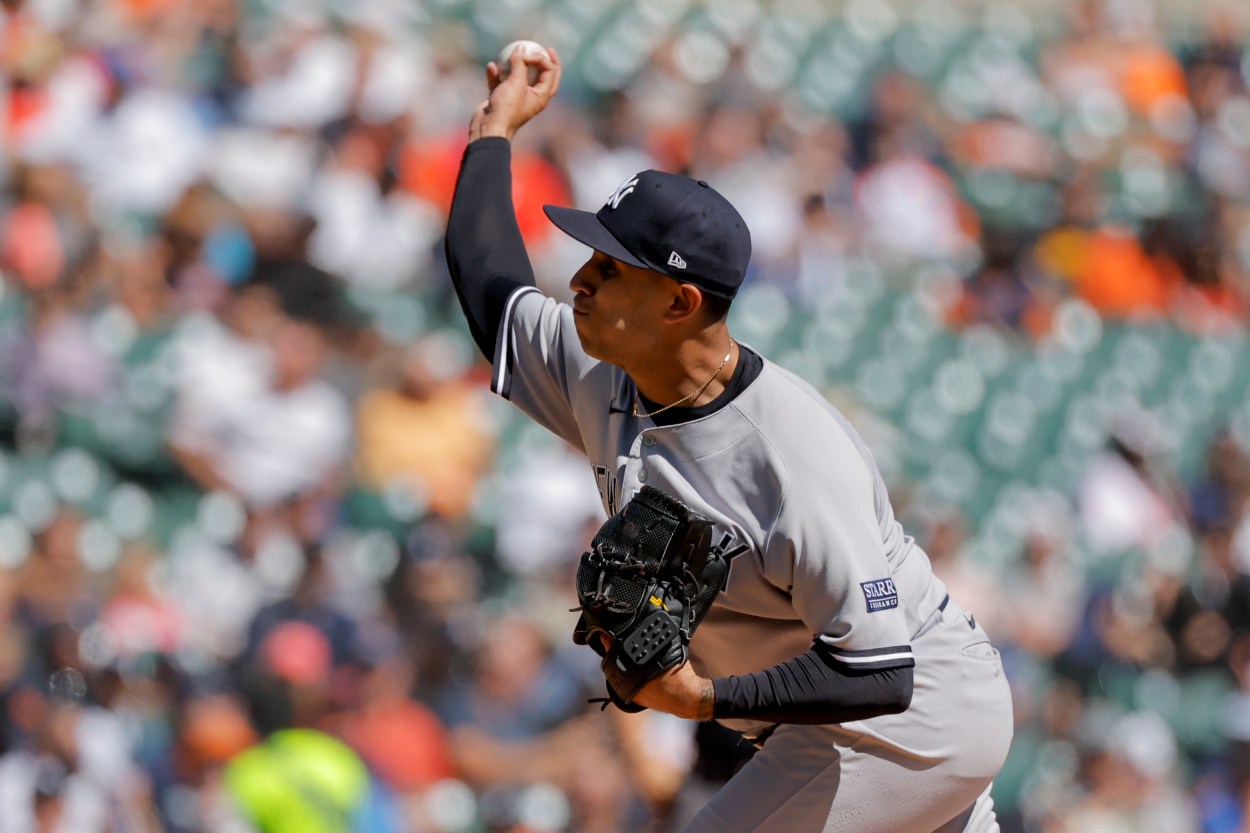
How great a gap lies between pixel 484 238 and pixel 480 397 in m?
3.43

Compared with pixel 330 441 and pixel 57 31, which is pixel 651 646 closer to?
pixel 330 441

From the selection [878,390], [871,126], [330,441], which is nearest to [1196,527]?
[878,390]

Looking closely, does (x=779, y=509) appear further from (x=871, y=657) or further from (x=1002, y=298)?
(x=1002, y=298)

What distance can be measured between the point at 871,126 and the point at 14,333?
15.0 feet

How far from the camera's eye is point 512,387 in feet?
9.59

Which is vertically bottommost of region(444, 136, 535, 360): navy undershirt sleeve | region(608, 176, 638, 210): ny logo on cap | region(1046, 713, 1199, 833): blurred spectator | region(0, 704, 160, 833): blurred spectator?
region(1046, 713, 1199, 833): blurred spectator

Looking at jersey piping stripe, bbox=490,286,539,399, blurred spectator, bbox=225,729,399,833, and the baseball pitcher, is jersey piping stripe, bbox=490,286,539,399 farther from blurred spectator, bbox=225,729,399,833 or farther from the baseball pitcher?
blurred spectator, bbox=225,729,399,833

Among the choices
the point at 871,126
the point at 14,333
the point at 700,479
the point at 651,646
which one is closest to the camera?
the point at 651,646

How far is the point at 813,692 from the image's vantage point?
2.38 meters

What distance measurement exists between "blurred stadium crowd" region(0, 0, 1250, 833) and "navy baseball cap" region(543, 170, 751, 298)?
1.44 meters

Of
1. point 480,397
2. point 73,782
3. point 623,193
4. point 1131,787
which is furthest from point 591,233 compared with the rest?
point 1131,787

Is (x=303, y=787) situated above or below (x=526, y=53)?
below

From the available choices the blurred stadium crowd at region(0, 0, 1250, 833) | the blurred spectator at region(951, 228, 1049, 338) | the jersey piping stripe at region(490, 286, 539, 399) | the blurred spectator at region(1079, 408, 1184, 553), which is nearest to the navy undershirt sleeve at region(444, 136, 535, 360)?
the jersey piping stripe at region(490, 286, 539, 399)

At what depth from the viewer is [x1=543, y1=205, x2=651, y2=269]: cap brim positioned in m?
2.44
